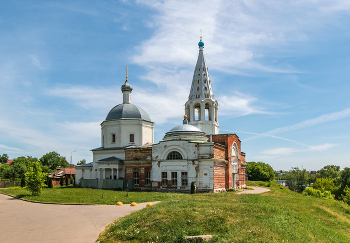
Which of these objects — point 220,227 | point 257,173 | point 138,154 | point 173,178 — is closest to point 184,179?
point 173,178

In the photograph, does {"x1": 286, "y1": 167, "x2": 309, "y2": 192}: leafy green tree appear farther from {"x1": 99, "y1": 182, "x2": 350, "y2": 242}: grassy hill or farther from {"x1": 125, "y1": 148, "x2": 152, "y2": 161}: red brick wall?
{"x1": 99, "y1": 182, "x2": 350, "y2": 242}: grassy hill

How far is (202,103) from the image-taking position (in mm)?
39938

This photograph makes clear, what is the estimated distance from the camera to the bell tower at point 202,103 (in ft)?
131

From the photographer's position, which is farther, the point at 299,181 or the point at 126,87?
the point at 299,181

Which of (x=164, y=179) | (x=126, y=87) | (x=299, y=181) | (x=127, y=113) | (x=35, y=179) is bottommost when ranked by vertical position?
(x=299, y=181)

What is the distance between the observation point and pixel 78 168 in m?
42.1

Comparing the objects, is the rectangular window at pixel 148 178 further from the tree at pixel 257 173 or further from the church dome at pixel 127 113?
the tree at pixel 257 173

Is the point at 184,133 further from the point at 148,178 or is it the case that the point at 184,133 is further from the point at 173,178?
the point at 148,178

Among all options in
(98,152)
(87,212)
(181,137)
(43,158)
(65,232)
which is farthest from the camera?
(43,158)

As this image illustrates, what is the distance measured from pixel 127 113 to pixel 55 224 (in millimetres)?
28315

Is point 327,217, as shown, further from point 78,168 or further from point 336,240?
point 78,168

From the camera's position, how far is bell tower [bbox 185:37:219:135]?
40.0m

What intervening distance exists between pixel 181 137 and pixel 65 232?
21.4m

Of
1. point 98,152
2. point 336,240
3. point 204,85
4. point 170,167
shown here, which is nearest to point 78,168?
point 98,152
